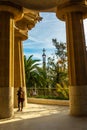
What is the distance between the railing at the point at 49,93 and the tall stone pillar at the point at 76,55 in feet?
29.0

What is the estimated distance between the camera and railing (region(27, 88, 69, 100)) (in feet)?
81.6

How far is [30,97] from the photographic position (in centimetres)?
2872

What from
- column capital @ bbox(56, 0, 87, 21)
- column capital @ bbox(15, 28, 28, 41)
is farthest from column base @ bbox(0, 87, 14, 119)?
column capital @ bbox(15, 28, 28, 41)

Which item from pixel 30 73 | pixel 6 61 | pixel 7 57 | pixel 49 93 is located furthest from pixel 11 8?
pixel 30 73

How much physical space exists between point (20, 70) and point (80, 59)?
7989 mm

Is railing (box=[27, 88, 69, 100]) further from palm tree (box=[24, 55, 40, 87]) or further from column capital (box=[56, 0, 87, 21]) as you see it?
column capital (box=[56, 0, 87, 21])

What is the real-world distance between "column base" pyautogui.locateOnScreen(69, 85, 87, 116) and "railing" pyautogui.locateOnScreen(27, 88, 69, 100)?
874 cm

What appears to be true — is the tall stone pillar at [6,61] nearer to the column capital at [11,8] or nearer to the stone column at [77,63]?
the column capital at [11,8]

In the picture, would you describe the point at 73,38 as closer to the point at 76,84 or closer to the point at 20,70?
the point at 76,84

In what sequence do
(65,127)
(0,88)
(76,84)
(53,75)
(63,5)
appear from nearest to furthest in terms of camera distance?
(65,127) → (0,88) → (76,84) → (63,5) → (53,75)

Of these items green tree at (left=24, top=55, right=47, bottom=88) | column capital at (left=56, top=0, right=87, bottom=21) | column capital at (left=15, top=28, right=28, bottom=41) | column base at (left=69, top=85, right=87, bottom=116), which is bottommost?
column base at (left=69, top=85, right=87, bottom=116)

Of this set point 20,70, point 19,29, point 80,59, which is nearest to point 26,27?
point 19,29

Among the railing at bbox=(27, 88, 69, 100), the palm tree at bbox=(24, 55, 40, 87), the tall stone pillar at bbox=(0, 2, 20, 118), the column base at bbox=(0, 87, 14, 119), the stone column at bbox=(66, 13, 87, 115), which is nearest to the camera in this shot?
the column base at bbox=(0, 87, 14, 119)

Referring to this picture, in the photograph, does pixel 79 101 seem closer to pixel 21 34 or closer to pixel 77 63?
pixel 77 63
